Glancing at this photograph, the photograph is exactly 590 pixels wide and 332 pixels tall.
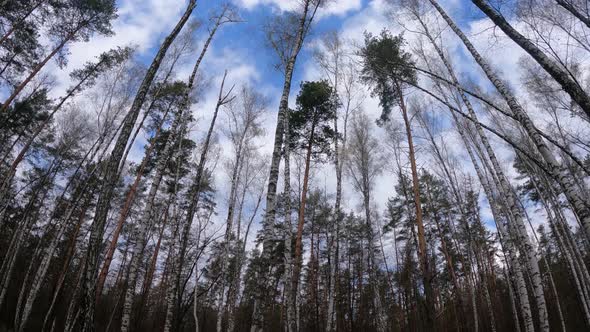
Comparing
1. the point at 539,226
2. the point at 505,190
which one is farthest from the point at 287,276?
the point at 539,226

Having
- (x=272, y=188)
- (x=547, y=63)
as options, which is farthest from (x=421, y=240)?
(x=547, y=63)

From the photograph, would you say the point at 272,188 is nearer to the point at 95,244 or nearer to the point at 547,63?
the point at 95,244

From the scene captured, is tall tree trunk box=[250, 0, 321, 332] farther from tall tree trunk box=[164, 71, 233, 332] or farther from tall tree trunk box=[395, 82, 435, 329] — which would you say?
tall tree trunk box=[395, 82, 435, 329]

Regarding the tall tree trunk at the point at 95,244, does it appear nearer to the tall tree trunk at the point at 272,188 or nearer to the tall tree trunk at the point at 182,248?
the tall tree trunk at the point at 182,248

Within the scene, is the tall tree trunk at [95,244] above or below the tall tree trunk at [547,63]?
below

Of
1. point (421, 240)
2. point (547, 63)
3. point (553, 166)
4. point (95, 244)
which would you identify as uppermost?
point (547, 63)

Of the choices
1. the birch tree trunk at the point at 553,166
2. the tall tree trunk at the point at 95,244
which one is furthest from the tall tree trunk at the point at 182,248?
the birch tree trunk at the point at 553,166

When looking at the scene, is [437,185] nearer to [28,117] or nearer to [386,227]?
[386,227]

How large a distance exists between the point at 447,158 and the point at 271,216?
455 inches

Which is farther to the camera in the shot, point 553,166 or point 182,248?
point 182,248

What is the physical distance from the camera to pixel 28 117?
12.5 meters

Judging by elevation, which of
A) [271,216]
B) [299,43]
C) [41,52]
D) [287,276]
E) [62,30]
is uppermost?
[62,30]

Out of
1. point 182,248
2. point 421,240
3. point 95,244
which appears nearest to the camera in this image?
point 95,244

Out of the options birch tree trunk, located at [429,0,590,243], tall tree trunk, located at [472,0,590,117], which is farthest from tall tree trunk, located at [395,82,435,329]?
tall tree trunk, located at [472,0,590,117]
